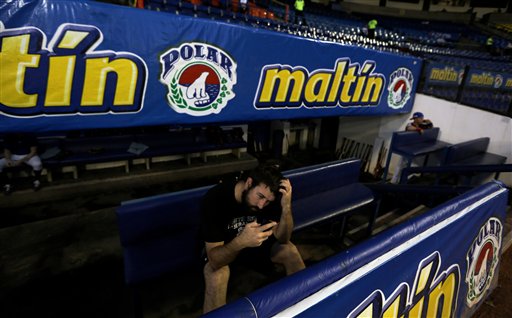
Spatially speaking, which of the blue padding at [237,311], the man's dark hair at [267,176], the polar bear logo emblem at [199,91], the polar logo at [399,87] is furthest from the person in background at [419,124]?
the blue padding at [237,311]

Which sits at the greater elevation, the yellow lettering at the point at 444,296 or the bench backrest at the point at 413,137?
the bench backrest at the point at 413,137

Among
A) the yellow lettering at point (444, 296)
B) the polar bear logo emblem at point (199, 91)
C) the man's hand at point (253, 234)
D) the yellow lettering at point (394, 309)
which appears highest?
the polar bear logo emblem at point (199, 91)

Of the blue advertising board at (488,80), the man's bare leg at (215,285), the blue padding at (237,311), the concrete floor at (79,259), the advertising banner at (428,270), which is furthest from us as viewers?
the blue advertising board at (488,80)

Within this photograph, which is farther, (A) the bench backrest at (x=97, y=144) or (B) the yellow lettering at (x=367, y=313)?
(A) the bench backrest at (x=97, y=144)

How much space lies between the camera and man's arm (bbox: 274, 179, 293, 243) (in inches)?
79.9

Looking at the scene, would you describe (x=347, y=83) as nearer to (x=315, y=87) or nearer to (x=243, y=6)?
(x=315, y=87)

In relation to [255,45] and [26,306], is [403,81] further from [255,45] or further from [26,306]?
[26,306]

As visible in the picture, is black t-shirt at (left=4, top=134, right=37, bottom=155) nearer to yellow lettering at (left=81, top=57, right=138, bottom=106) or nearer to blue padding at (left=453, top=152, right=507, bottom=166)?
yellow lettering at (left=81, top=57, right=138, bottom=106)

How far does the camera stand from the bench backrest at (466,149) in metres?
4.89

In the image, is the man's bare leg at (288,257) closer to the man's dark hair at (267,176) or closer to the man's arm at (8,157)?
the man's dark hair at (267,176)

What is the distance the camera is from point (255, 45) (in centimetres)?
403

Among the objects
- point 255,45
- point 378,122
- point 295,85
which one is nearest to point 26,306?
point 255,45

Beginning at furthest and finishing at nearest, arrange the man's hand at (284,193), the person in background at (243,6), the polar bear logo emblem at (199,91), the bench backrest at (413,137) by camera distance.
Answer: the person in background at (243,6)
the bench backrest at (413,137)
the polar bear logo emblem at (199,91)
the man's hand at (284,193)

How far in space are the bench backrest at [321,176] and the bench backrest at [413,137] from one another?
2572mm
